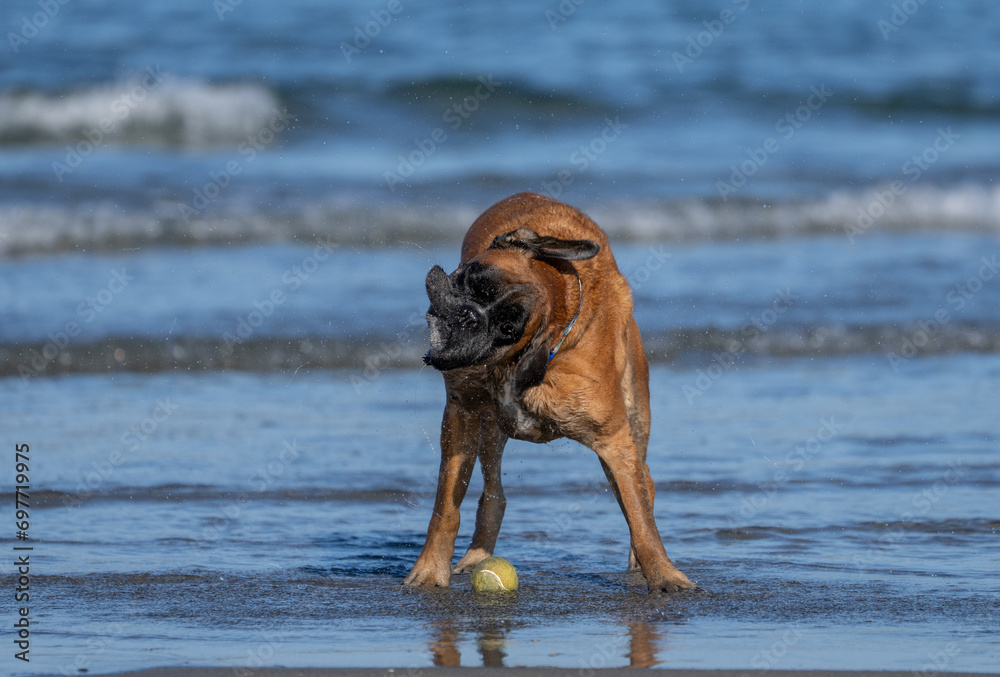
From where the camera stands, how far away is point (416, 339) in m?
8.91

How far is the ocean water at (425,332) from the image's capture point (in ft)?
14.0

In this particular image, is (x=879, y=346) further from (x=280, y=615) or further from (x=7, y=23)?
(x=7, y=23)
